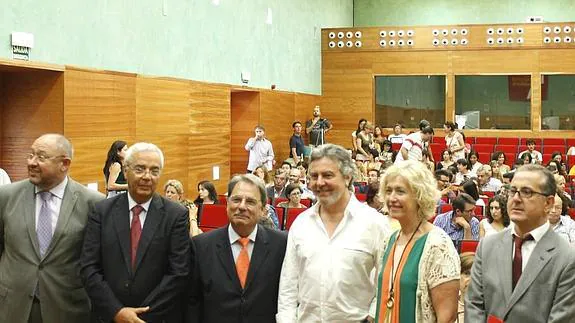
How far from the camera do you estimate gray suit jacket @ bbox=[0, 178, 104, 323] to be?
4.04 m

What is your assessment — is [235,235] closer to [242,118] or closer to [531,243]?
[531,243]

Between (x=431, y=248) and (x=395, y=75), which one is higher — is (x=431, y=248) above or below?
below

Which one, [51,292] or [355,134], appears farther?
[355,134]

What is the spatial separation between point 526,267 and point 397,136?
1632cm

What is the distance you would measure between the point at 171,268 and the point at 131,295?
0.24 metres

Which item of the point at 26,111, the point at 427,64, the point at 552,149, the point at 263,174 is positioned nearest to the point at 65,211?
the point at 26,111

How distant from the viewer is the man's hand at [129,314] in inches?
148

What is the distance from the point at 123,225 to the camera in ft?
12.9

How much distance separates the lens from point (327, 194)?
379 cm

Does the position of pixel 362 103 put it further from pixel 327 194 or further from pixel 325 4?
pixel 327 194

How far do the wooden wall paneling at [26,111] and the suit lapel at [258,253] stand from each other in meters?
6.47

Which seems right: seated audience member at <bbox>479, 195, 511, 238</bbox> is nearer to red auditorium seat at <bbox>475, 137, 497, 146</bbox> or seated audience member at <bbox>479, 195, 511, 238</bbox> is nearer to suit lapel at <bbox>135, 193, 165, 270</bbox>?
suit lapel at <bbox>135, 193, 165, 270</bbox>

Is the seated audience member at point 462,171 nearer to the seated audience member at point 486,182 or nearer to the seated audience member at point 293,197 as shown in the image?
the seated audience member at point 486,182

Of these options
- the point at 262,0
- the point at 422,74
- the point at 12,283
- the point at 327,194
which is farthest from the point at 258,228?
the point at 422,74
